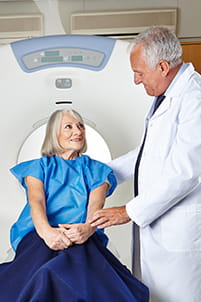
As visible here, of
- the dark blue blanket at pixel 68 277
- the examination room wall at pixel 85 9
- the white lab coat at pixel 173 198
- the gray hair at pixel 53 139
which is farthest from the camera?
the examination room wall at pixel 85 9

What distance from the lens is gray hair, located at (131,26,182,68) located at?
156cm

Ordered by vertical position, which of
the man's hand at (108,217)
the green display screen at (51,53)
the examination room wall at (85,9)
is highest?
the examination room wall at (85,9)

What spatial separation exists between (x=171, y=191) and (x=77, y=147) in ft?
1.46

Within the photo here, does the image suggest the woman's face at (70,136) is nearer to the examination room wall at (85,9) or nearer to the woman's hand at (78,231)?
the woman's hand at (78,231)

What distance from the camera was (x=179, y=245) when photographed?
1.56 m

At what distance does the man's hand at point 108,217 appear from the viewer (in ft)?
5.01

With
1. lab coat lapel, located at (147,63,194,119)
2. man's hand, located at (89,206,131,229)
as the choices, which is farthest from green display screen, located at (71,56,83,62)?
man's hand, located at (89,206,131,229)

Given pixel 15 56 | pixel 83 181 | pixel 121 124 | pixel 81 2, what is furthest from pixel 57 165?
pixel 81 2

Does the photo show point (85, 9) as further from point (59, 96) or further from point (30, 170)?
point (30, 170)

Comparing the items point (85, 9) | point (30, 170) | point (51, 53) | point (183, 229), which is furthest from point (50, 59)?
point (85, 9)

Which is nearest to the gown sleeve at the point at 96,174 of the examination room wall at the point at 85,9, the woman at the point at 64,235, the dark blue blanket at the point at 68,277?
the woman at the point at 64,235

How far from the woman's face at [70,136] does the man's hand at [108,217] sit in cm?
33

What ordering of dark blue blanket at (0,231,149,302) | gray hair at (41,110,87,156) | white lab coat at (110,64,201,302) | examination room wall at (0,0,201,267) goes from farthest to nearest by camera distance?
examination room wall at (0,0,201,267) < gray hair at (41,110,87,156) < white lab coat at (110,64,201,302) < dark blue blanket at (0,231,149,302)

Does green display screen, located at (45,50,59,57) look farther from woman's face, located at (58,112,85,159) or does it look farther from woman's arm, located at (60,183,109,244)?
woman's arm, located at (60,183,109,244)
